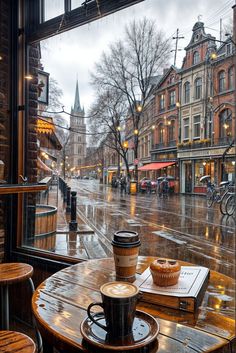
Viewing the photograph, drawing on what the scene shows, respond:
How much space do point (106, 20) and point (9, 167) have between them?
4.77 feet

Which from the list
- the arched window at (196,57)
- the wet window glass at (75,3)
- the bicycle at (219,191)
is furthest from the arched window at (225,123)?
the wet window glass at (75,3)

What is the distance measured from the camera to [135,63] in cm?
271

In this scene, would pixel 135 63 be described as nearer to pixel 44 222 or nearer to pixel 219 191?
pixel 219 191

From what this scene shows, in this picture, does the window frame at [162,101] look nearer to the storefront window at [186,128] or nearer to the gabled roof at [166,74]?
the gabled roof at [166,74]

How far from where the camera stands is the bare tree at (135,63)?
231 centimetres

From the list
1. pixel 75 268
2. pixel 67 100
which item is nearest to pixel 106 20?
pixel 67 100

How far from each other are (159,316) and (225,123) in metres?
0.88

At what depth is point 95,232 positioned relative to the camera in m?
5.34

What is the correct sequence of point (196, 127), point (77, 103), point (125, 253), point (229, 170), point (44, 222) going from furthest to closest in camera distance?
point (44, 222) → point (77, 103) → point (196, 127) → point (229, 170) → point (125, 253)

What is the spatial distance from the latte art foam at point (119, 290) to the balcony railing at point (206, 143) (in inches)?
31.2

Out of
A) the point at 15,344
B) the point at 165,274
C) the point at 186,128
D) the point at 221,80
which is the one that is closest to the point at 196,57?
the point at 221,80

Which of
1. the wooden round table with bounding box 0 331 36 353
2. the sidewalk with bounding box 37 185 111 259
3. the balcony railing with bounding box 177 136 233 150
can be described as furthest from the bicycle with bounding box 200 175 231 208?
the sidewalk with bounding box 37 185 111 259

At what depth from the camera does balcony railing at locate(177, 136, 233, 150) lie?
1.33 meters

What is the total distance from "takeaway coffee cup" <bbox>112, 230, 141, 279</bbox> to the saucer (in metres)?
0.29
